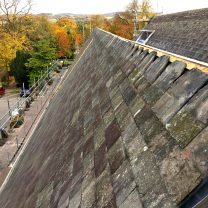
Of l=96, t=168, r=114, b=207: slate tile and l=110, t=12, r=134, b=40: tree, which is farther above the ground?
l=96, t=168, r=114, b=207: slate tile

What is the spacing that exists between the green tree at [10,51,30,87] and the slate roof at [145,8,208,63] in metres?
20.6

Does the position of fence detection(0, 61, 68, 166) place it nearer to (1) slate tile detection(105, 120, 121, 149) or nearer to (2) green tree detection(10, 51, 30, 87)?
(2) green tree detection(10, 51, 30, 87)

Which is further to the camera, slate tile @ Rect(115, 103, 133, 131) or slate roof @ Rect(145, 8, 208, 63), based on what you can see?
slate roof @ Rect(145, 8, 208, 63)

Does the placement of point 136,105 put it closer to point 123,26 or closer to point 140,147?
point 140,147

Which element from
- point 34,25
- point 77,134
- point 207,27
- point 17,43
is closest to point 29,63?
point 17,43

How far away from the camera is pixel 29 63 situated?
1443 inches

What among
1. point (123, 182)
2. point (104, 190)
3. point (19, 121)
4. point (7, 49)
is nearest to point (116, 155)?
point (104, 190)

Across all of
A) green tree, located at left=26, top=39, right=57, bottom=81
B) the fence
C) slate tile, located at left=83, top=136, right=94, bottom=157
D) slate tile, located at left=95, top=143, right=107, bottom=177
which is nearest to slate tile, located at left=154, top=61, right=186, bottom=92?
slate tile, located at left=95, top=143, right=107, bottom=177

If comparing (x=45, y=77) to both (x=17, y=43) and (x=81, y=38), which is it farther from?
(x=81, y=38)

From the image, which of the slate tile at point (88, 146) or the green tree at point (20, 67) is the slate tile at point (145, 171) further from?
the green tree at point (20, 67)

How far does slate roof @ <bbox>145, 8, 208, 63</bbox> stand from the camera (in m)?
13.1

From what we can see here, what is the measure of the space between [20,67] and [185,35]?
1023 inches

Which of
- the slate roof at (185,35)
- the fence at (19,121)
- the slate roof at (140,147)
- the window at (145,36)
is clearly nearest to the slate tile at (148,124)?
the slate roof at (140,147)

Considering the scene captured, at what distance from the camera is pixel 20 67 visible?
3744cm
